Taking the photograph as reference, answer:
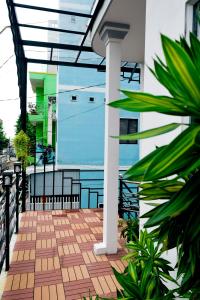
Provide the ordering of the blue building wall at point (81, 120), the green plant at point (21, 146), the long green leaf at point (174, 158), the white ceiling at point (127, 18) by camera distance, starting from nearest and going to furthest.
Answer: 1. the long green leaf at point (174, 158)
2. the white ceiling at point (127, 18)
3. the green plant at point (21, 146)
4. the blue building wall at point (81, 120)

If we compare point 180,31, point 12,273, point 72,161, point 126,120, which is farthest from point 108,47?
point 72,161

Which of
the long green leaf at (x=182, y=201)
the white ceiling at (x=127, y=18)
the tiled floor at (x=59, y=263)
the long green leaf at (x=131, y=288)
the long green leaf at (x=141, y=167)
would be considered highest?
the white ceiling at (x=127, y=18)

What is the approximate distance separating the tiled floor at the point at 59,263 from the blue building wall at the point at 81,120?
22.0 ft

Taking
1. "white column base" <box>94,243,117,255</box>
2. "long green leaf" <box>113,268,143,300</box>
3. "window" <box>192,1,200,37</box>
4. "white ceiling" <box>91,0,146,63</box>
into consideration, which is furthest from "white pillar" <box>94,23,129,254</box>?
"long green leaf" <box>113,268,143,300</box>

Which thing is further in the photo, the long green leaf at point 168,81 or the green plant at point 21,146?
the green plant at point 21,146

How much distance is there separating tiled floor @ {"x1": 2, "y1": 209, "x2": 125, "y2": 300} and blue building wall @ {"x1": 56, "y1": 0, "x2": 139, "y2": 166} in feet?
22.0

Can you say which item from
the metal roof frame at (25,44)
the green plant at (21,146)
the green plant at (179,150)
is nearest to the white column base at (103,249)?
the metal roof frame at (25,44)

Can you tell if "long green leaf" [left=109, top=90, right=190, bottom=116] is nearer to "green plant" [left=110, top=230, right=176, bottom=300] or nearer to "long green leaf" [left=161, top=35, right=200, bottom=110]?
"long green leaf" [left=161, top=35, right=200, bottom=110]

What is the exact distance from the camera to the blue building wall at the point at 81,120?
434 inches

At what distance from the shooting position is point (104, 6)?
9.44ft

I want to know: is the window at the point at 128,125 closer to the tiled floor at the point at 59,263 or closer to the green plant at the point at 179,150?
the tiled floor at the point at 59,263

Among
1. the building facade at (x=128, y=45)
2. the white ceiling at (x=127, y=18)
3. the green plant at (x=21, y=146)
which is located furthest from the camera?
the green plant at (x=21, y=146)

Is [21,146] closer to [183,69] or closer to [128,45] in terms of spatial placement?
[128,45]

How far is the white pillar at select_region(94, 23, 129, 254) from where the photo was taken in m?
3.20
